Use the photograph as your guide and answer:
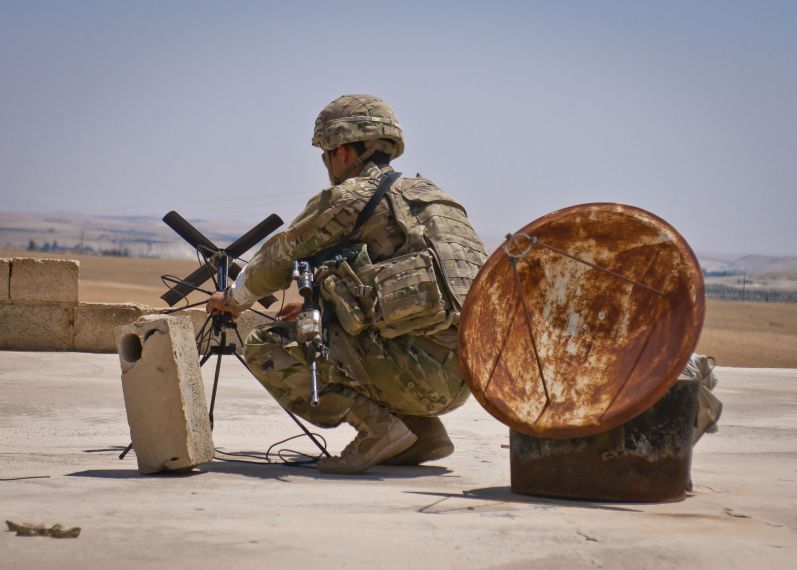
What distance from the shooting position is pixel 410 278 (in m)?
5.81

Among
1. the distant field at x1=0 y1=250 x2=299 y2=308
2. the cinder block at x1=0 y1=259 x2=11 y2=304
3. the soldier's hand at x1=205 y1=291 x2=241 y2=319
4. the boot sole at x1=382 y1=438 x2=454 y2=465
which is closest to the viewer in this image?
the soldier's hand at x1=205 y1=291 x2=241 y2=319

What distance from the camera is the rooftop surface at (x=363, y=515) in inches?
148

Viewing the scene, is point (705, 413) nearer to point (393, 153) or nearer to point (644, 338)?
point (644, 338)

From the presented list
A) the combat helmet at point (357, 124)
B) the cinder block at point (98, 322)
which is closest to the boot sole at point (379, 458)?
the combat helmet at point (357, 124)

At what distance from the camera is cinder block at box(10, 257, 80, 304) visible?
13172 millimetres

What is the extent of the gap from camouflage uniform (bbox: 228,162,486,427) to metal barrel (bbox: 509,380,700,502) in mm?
1178

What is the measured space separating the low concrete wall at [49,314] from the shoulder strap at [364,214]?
23.4 ft

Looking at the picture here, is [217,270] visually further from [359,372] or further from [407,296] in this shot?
[407,296]

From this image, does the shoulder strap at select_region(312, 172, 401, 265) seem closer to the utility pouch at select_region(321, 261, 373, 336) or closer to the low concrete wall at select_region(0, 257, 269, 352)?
the utility pouch at select_region(321, 261, 373, 336)

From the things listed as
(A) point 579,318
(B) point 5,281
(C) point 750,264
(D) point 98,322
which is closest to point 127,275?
(B) point 5,281

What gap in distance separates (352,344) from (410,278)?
0.47m

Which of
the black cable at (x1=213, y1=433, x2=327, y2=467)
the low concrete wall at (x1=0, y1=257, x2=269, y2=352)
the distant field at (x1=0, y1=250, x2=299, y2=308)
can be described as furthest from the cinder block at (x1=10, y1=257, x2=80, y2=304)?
the distant field at (x1=0, y1=250, x2=299, y2=308)

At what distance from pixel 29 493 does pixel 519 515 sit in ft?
6.44

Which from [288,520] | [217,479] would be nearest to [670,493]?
[288,520]
